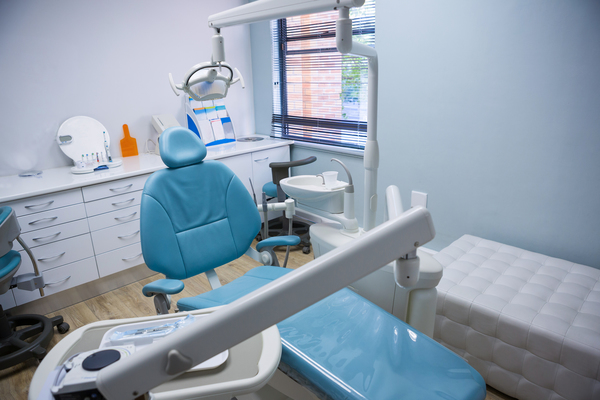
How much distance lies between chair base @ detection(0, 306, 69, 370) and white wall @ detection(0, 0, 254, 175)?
1064mm

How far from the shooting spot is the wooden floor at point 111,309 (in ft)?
6.33

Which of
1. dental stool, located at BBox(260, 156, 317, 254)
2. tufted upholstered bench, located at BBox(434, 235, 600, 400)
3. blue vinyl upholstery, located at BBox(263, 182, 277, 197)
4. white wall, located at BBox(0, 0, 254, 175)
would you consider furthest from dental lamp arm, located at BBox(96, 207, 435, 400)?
white wall, located at BBox(0, 0, 254, 175)

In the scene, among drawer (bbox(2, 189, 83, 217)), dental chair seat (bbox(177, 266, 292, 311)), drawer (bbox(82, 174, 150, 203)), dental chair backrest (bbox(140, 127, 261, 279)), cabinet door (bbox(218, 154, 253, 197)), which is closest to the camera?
dental chair seat (bbox(177, 266, 292, 311))

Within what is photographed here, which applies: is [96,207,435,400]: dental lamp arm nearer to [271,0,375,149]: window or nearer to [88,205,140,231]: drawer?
[88,205,140,231]: drawer

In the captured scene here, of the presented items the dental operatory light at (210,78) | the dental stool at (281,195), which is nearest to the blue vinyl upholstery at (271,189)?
the dental stool at (281,195)

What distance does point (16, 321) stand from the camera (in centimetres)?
226

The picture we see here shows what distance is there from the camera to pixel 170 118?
3.29 meters

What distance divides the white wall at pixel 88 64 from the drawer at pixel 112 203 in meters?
0.65

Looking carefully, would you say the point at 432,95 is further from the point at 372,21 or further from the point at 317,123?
the point at 317,123

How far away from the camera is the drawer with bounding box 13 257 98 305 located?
7.79 ft

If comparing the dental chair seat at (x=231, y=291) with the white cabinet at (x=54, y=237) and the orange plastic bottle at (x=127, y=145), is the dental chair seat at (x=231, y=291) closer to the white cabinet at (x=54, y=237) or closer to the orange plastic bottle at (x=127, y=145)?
the white cabinet at (x=54, y=237)

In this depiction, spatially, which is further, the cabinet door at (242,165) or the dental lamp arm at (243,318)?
the cabinet door at (242,165)

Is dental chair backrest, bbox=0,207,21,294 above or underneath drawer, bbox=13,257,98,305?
above

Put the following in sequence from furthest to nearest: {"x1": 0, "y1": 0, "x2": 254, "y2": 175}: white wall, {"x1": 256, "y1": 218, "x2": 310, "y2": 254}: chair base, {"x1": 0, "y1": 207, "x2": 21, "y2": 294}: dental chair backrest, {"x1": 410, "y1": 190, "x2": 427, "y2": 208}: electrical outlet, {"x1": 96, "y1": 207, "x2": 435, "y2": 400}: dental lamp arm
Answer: {"x1": 256, "y1": 218, "x2": 310, "y2": 254}: chair base
{"x1": 410, "y1": 190, "x2": 427, "y2": 208}: electrical outlet
{"x1": 0, "y1": 0, "x2": 254, "y2": 175}: white wall
{"x1": 0, "y1": 207, "x2": 21, "y2": 294}: dental chair backrest
{"x1": 96, "y1": 207, "x2": 435, "y2": 400}: dental lamp arm
